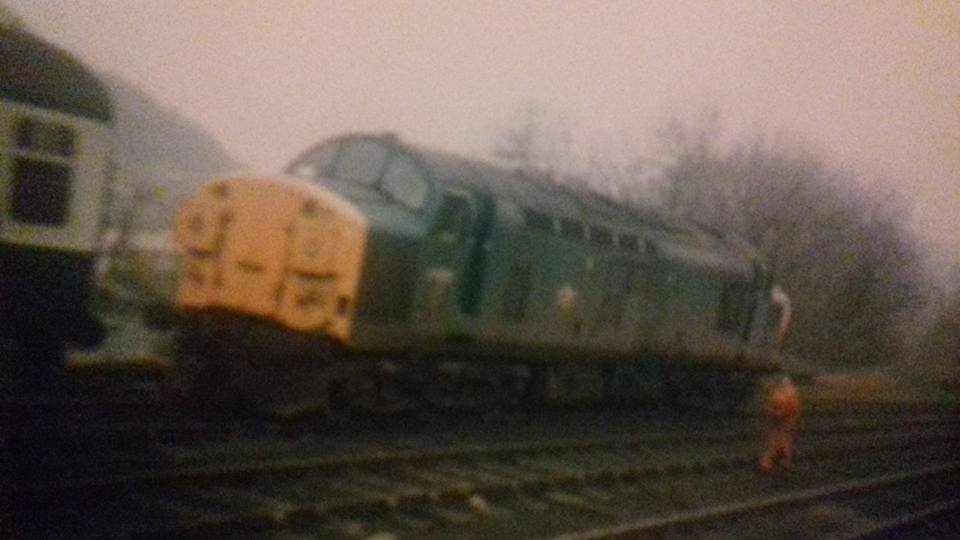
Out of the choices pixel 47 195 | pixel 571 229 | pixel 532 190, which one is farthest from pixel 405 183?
pixel 47 195

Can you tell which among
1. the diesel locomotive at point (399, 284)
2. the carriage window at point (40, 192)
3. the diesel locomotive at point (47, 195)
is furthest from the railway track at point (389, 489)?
the carriage window at point (40, 192)

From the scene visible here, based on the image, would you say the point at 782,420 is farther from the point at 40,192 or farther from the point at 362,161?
the point at 40,192

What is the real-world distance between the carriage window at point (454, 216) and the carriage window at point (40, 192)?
3.66 metres

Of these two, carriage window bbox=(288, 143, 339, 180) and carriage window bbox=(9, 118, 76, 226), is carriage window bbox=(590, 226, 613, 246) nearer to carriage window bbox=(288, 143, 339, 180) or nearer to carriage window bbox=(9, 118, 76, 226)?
carriage window bbox=(288, 143, 339, 180)

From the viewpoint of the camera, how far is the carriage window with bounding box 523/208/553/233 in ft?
39.1

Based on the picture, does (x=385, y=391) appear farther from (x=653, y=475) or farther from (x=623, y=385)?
(x=623, y=385)

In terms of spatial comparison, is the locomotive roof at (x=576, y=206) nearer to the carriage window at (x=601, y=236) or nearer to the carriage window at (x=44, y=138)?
the carriage window at (x=601, y=236)

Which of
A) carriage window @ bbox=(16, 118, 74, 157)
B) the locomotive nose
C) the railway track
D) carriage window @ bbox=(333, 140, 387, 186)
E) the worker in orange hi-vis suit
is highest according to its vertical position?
carriage window @ bbox=(333, 140, 387, 186)

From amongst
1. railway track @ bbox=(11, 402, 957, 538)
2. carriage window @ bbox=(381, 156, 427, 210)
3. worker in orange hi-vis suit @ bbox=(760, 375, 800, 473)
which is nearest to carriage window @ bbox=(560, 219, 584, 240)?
railway track @ bbox=(11, 402, 957, 538)

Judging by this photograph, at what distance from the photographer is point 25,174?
8844 mm

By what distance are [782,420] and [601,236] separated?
3344 millimetres

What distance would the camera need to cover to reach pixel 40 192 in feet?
29.7

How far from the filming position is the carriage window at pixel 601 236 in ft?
43.8

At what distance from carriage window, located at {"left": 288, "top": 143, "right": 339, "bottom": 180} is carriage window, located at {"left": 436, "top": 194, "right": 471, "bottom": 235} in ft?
4.34
